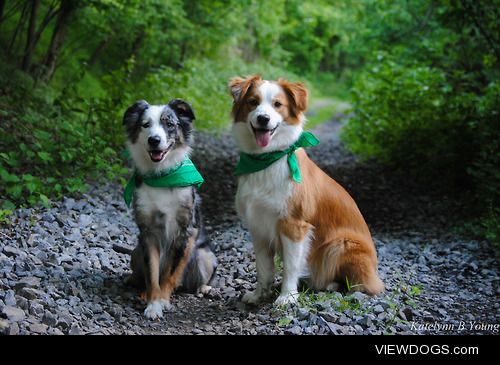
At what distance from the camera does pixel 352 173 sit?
410 inches

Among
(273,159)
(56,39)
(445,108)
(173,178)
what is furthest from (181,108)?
(445,108)

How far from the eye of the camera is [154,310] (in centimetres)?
452

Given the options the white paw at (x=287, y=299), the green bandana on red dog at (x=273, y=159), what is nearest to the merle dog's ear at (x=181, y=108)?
the green bandana on red dog at (x=273, y=159)

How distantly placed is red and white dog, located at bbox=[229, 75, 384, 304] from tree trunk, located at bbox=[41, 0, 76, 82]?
6.03 meters

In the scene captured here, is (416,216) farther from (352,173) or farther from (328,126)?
(328,126)

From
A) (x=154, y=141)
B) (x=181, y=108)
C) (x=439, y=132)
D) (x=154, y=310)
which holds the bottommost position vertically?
(x=154, y=310)

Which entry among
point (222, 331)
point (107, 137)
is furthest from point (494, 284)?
point (107, 137)

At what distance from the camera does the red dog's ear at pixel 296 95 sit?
4543mm

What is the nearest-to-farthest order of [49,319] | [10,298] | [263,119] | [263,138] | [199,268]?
[49,319], [10,298], [263,119], [263,138], [199,268]

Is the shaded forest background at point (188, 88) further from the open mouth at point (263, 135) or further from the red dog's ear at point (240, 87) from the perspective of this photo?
the open mouth at point (263, 135)

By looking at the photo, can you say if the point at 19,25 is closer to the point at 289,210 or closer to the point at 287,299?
the point at 289,210

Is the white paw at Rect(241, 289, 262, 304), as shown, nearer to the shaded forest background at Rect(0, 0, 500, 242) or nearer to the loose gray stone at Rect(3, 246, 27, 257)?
the loose gray stone at Rect(3, 246, 27, 257)

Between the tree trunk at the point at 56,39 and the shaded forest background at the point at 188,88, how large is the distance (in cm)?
2

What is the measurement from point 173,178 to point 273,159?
0.84 meters
